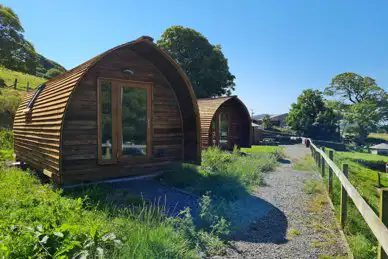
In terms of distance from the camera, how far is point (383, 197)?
8.42ft

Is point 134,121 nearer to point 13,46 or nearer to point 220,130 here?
point 220,130

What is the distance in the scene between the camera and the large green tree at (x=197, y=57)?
3123cm

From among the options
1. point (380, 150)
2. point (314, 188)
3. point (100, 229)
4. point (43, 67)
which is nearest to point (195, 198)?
point (100, 229)

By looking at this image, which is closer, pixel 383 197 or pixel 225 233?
pixel 383 197

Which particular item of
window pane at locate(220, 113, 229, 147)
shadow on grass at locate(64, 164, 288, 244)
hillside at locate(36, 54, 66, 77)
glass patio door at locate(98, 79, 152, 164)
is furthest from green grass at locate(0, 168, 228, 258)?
hillside at locate(36, 54, 66, 77)

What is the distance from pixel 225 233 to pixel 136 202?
6.94 ft

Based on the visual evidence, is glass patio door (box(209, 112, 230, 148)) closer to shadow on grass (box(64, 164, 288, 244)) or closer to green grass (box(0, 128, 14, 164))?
shadow on grass (box(64, 164, 288, 244))

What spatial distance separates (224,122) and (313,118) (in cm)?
2482

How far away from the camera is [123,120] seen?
7.04 m

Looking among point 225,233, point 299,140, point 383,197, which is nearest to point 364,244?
point 383,197

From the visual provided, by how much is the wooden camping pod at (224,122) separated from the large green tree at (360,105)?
30924mm

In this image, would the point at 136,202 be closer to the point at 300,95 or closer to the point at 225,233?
the point at 225,233

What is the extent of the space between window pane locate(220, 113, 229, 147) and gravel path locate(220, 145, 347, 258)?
843 cm

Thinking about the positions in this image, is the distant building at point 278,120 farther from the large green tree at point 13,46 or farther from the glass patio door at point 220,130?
the large green tree at point 13,46
